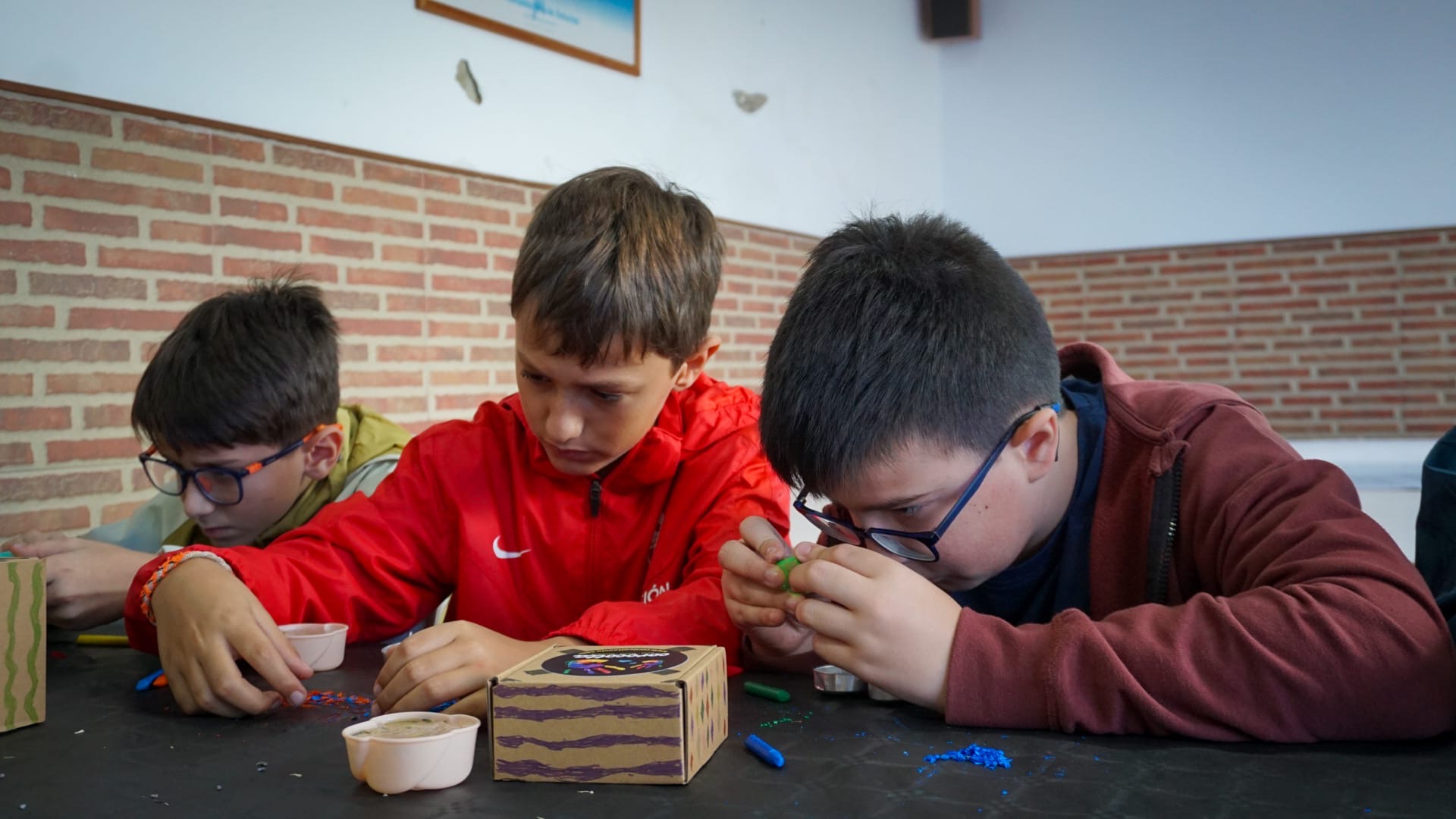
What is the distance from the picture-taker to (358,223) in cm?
402

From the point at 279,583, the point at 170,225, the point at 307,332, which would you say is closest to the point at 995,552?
the point at 279,583

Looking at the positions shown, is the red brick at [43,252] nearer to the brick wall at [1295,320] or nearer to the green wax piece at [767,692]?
the green wax piece at [767,692]

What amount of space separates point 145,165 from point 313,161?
0.58m

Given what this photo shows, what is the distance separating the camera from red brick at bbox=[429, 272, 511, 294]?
434cm

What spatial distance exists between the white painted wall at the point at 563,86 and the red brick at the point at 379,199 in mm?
157

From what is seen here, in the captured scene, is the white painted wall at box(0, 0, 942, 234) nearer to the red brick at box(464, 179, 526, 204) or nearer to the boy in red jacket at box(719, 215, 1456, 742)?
the red brick at box(464, 179, 526, 204)

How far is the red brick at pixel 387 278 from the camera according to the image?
13.2 ft

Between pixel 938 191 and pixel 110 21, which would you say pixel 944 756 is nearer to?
pixel 110 21

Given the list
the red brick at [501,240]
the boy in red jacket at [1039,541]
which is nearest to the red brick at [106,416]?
the red brick at [501,240]

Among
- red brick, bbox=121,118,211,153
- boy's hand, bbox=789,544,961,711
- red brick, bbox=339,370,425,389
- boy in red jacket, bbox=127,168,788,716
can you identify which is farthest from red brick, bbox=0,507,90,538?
boy's hand, bbox=789,544,961,711

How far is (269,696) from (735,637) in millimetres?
549

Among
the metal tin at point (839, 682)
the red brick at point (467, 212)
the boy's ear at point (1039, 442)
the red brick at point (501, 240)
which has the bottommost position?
the metal tin at point (839, 682)

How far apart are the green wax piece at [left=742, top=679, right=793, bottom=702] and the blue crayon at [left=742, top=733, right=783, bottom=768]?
0.18 metres

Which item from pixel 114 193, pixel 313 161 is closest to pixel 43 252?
pixel 114 193
